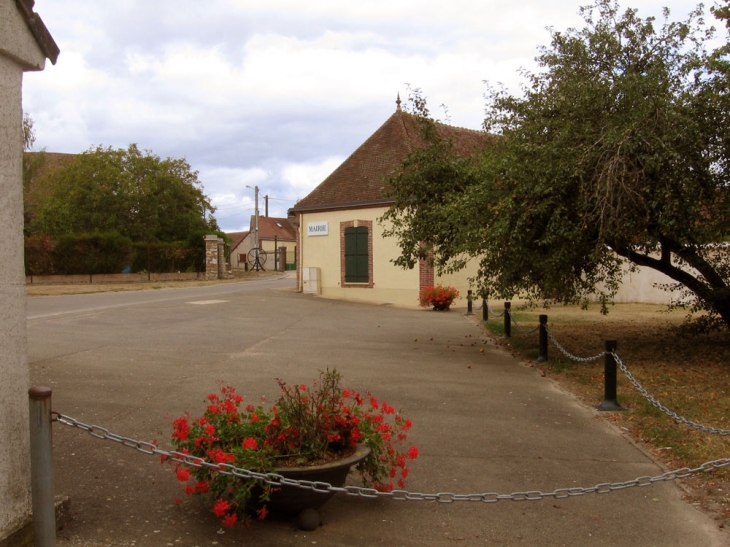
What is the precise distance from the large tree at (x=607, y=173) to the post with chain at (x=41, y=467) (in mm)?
7121

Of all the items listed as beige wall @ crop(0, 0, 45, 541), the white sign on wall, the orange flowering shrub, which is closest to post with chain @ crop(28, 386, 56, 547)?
beige wall @ crop(0, 0, 45, 541)

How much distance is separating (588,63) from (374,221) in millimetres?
13649

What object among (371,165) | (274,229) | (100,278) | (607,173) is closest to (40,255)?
(100,278)

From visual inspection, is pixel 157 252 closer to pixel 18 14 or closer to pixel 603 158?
pixel 603 158

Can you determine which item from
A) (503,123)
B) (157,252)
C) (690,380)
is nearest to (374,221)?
(503,123)

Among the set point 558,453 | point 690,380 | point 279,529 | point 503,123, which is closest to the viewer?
point 279,529

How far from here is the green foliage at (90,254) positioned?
3406cm

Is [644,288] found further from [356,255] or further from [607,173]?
[607,173]

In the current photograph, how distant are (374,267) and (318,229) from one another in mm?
3173

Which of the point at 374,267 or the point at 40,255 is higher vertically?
the point at 40,255

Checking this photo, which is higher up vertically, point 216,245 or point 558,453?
point 216,245

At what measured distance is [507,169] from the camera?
10.0 m

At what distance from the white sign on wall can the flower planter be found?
21742 mm

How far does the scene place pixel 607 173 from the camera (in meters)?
9.08
